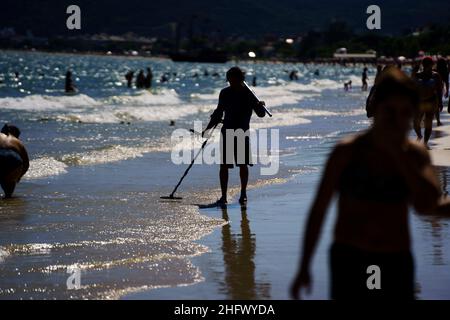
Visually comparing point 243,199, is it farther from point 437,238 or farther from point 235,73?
point 437,238

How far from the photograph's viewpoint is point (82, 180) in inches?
592

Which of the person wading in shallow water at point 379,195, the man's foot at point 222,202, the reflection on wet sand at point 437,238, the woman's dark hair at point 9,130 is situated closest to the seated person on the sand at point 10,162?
the woman's dark hair at point 9,130

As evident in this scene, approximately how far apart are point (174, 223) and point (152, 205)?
1.49m

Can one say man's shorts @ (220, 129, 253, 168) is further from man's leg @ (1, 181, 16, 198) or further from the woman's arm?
the woman's arm

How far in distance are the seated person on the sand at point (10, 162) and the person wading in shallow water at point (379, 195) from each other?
8.78 m

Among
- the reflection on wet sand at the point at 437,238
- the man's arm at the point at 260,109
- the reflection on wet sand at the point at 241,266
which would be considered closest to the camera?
the reflection on wet sand at the point at 241,266

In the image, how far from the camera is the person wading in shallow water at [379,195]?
4676 millimetres

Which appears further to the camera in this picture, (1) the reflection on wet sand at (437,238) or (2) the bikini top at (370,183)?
(1) the reflection on wet sand at (437,238)

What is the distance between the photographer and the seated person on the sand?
1312cm

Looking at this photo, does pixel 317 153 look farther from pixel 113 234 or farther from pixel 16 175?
pixel 113 234

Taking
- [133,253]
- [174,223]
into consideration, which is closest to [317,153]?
[174,223]

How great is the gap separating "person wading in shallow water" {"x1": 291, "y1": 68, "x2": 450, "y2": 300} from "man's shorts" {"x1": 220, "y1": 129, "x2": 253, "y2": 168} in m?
7.29

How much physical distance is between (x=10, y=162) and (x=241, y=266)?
18.4 ft

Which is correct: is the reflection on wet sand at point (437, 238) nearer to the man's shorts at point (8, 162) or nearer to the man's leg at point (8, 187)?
the man's leg at point (8, 187)
